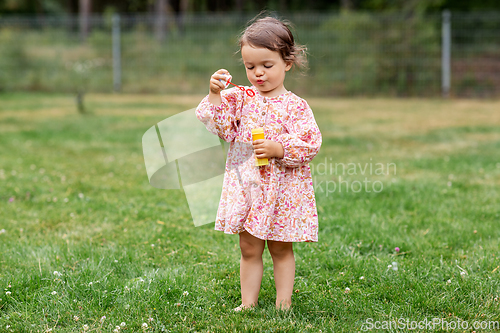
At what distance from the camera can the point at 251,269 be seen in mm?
2408

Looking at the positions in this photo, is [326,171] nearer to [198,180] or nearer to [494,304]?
[198,180]

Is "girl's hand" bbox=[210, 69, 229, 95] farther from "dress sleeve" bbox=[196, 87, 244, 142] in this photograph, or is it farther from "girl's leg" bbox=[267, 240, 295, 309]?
"girl's leg" bbox=[267, 240, 295, 309]

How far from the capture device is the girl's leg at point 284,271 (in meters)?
2.41

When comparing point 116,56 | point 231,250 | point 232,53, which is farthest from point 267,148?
point 116,56

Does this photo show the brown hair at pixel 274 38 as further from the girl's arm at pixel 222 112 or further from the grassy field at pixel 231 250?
the grassy field at pixel 231 250

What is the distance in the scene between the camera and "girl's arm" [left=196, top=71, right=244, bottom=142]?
2.28m

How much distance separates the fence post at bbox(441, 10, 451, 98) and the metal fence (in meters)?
0.02

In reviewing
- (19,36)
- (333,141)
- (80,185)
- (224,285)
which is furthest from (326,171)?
(19,36)

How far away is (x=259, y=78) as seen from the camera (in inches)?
88.7

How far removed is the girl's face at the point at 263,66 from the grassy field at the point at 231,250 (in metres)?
1.05

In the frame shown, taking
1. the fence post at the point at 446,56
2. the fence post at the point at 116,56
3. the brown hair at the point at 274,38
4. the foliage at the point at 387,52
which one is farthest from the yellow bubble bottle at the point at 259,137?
the fence post at the point at 116,56

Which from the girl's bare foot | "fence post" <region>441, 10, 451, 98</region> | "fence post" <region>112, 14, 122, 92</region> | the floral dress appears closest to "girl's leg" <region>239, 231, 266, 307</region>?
the girl's bare foot

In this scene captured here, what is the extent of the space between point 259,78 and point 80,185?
2898 millimetres

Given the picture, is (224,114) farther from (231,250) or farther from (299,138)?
(231,250)
